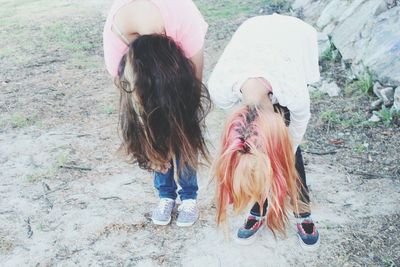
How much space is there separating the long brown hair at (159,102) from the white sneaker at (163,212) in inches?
18.6

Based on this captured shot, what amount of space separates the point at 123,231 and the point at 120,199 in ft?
1.10

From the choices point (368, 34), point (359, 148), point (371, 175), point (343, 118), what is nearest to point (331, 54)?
point (368, 34)

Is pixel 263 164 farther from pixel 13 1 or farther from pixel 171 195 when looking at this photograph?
pixel 13 1

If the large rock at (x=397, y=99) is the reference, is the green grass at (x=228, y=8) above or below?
below

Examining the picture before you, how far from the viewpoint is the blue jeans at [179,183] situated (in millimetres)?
2537

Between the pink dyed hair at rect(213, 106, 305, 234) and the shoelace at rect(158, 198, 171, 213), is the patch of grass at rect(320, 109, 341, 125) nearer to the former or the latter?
the shoelace at rect(158, 198, 171, 213)

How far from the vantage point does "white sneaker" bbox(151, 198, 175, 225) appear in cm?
270

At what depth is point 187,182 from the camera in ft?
8.57

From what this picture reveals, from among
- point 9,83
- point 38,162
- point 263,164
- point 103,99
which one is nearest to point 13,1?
point 9,83

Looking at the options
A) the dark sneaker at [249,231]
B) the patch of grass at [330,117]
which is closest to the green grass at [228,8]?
the patch of grass at [330,117]

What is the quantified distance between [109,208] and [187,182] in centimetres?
61

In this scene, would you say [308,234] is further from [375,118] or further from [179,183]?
[375,118]

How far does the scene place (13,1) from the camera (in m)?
8.69

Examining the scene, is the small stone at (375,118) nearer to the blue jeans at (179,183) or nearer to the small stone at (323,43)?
the small stone at (323,43)
